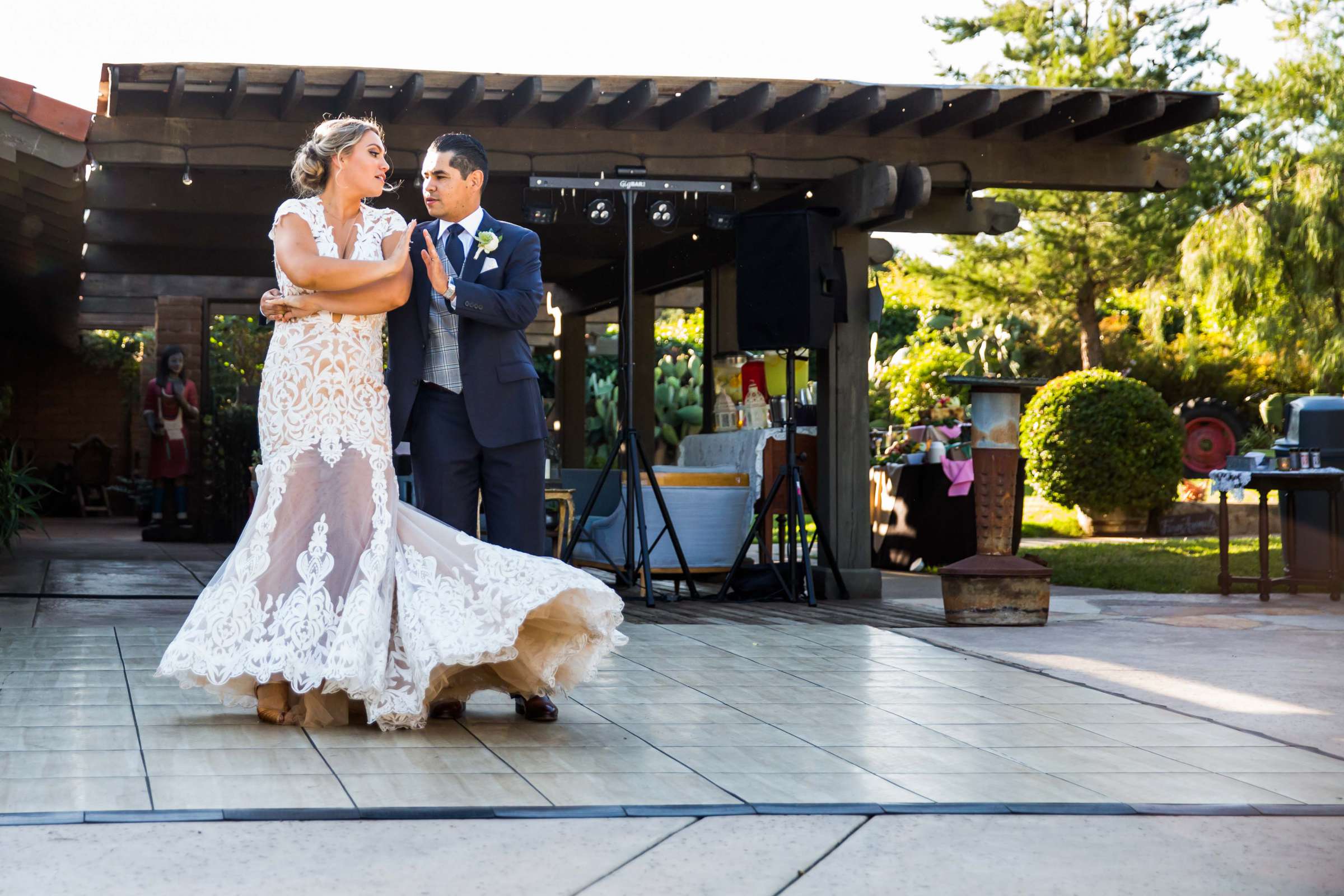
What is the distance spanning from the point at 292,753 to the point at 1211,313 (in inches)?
704

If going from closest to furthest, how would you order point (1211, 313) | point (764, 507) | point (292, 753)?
point (292, 753), point (764, 507), point (1211, 313)

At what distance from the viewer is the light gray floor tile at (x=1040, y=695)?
4.43m

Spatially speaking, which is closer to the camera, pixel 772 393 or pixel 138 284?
pixel 772 393

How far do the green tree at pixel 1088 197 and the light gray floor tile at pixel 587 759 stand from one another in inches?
726

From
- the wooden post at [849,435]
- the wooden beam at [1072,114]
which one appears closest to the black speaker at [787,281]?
the wooden post at [849,435]

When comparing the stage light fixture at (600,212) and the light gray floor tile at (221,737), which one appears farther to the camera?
the stage light fixture at (600,212)

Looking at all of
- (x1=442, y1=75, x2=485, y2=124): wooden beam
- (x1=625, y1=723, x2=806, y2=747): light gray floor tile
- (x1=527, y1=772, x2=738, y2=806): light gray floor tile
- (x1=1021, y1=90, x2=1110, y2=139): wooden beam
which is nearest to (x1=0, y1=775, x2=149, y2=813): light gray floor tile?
(x1=527, y1=772, x2=738, y2=806): light gray floor tile

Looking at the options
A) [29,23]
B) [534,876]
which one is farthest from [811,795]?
[29,23]

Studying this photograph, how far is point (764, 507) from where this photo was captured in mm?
7527

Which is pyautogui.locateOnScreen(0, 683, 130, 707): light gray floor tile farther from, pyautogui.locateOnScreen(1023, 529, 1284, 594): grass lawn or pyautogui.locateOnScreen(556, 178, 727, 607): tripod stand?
pyautogui.locateOnScreen(1023, 529, 1284, 594): grass lawn

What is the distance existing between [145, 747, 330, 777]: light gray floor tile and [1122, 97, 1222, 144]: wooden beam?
5612 mm

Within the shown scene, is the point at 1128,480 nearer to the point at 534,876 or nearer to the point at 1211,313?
the point at 1211,313

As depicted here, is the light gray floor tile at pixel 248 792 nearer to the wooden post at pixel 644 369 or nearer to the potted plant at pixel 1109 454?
the wooden post at pixel 644 369

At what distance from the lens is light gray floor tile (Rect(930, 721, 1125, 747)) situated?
3717 mm
